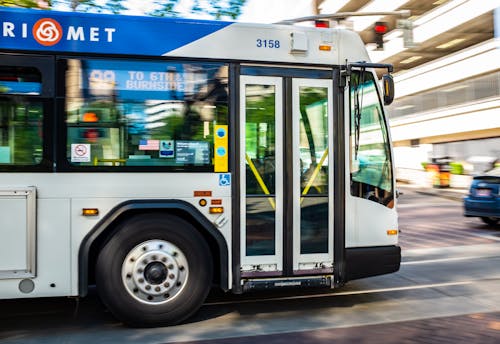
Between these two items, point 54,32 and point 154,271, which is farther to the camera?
point 154,271

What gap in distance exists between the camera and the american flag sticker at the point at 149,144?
5180 millimetres

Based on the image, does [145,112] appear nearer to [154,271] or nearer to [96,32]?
[96,32]

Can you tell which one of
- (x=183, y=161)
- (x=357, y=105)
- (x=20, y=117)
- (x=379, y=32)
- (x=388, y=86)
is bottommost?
(x=183, y=161)

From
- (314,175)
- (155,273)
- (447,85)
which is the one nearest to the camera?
(155,273)

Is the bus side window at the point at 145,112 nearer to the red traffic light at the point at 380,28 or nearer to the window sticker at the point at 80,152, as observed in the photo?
the window sticker at the point at 80,152

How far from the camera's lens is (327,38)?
228 inches

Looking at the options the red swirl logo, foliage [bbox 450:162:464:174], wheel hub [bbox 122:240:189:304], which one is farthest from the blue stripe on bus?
foliage [bbox 450:162:464:174]

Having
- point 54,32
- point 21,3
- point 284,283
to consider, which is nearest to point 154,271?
point 284,283

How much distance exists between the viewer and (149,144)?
520 cm

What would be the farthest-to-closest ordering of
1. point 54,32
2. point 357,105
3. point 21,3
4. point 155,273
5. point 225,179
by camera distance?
point 21,3
point 357,105
point 225,179
point 155,273
point 54,32

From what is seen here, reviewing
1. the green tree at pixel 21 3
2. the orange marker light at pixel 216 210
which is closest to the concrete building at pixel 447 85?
the green tree at pixel 21 3

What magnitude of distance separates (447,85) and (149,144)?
29934 millimetres

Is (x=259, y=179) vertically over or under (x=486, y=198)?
over

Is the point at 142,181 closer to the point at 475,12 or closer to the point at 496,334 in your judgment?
Result: the point at 496,334
